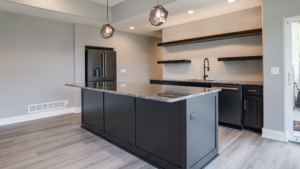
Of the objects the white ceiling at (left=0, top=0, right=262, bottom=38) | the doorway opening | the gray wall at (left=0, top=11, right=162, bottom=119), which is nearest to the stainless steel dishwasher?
the doorway opening

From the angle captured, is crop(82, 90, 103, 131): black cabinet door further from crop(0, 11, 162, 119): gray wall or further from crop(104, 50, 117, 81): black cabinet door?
crop(104, 50, 117, 81): black cabinet door

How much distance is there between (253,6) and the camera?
11.6 feet

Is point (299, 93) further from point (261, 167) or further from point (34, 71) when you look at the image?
point (34, 71)

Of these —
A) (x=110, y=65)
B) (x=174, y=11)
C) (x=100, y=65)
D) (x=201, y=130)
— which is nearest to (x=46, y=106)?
(x=100, y=65)

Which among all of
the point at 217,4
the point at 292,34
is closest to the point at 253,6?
the point at 217,4

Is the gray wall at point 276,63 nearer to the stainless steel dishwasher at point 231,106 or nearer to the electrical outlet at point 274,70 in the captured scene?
the electrical outlet at point 274,70

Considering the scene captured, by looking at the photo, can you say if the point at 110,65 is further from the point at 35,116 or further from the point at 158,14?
the point at 158,14

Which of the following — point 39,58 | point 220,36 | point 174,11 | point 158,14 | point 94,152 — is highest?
point 174,11

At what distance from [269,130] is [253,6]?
2427 millimetres

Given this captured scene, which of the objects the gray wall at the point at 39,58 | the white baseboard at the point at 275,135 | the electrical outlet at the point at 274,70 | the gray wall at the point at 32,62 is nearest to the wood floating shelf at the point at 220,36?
the electrical outlet at the point at 274,70

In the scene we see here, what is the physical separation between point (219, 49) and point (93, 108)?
10.2ft

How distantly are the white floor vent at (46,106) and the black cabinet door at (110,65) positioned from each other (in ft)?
4.34

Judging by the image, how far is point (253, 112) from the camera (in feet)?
10.1

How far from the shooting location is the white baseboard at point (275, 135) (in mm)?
2686
